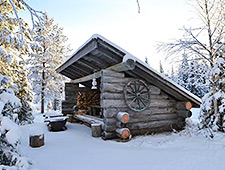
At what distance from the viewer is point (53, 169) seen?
3568 millimetres

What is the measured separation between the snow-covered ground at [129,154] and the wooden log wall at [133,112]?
2.40 feet

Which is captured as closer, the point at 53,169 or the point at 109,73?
the point at 53,169

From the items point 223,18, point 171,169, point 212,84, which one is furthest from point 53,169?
point 223,18

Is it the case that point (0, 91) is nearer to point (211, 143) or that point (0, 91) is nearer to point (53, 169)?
point (53, 169)

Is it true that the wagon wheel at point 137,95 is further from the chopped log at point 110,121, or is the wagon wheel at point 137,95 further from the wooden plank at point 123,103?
the chopped log at point 110,121

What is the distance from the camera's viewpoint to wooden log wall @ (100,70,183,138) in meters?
6.07

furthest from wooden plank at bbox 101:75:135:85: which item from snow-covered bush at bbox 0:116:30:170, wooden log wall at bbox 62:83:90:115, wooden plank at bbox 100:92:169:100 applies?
wooden log wall at bbox 62:83:90:115

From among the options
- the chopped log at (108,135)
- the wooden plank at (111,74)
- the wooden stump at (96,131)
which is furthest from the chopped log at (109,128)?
the wooden plank at (111,74)

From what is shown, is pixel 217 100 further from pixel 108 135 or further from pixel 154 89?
pixel 108 135

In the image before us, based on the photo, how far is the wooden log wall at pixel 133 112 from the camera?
607 cm

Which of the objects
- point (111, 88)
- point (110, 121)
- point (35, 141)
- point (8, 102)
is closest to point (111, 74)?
point (111, 88)

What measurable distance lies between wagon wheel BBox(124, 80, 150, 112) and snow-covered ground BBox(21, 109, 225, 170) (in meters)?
1.44

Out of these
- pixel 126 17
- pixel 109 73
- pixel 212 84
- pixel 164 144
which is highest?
pixel 126 17

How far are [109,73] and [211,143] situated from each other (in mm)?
4403
